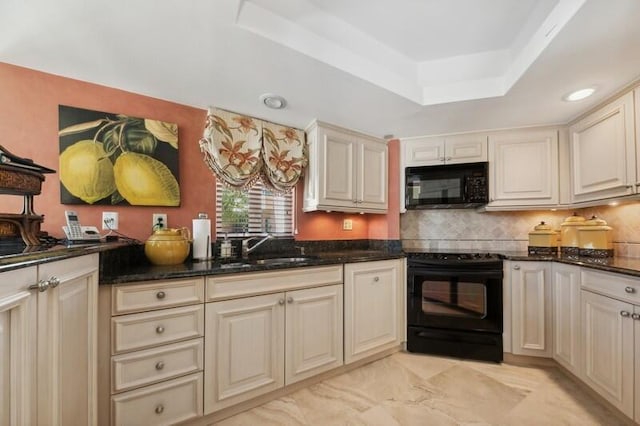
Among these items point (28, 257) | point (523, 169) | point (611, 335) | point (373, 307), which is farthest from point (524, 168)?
point (28, 257)

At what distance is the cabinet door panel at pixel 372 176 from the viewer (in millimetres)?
2625

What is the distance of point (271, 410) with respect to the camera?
5.56 ft

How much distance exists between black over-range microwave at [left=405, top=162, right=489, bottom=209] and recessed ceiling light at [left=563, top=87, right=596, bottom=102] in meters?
0.74

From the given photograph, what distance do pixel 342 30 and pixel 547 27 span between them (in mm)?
1075

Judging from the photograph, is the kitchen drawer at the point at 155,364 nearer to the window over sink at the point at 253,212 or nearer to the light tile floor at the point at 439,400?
the light tile floor at the point at 439,400

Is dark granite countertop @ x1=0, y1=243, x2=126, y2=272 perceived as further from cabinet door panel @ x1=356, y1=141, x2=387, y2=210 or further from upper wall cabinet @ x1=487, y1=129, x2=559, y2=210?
upper wall cabinet @ x1=487, y1=129, x2=559, y2=210

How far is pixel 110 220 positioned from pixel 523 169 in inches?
133

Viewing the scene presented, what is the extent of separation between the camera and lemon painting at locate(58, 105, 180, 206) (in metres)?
1.68

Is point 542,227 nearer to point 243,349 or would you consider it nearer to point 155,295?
point 243,349

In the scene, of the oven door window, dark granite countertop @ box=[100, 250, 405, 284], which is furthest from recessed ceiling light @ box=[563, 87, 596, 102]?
dark granite countertop @ box=[100, 250, 405, 284]

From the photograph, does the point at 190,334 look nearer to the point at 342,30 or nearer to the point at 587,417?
the point at 342,30

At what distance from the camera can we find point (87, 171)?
172cm

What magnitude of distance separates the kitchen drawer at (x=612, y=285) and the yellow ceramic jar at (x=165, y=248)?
2.60 m

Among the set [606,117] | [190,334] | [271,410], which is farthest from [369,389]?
[606,117]
